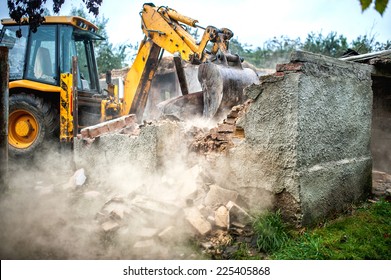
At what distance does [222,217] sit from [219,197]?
0.29m

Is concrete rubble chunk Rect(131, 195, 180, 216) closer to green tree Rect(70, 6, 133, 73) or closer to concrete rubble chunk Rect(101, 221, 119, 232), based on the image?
concrete rubble chunk Rect(101, 221, 119, 232)

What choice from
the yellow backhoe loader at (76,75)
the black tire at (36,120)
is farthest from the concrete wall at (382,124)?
the black tire at (36,120)

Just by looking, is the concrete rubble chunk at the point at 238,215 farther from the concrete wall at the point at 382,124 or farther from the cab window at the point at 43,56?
the cab window at the point at 43,56

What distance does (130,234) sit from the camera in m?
3.22

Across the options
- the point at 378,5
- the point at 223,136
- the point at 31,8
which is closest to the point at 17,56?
the point at 31,8

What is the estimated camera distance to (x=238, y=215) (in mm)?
3297

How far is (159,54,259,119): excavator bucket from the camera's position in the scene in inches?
201

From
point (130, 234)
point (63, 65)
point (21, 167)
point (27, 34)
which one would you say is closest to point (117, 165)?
point (130, 234)

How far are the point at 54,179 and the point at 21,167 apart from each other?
77 cm

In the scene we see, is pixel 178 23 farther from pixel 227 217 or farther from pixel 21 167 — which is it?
pixel 227 217

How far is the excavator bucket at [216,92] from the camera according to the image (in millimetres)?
5094

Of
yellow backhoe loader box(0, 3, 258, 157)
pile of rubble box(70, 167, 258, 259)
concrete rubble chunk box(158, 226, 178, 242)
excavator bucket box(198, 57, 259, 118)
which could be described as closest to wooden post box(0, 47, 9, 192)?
pile of rubble box(70, 167, 258, 259)

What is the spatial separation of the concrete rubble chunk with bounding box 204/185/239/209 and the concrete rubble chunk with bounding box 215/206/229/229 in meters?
0.13

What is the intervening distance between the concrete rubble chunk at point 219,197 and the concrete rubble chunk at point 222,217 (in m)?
0.13
